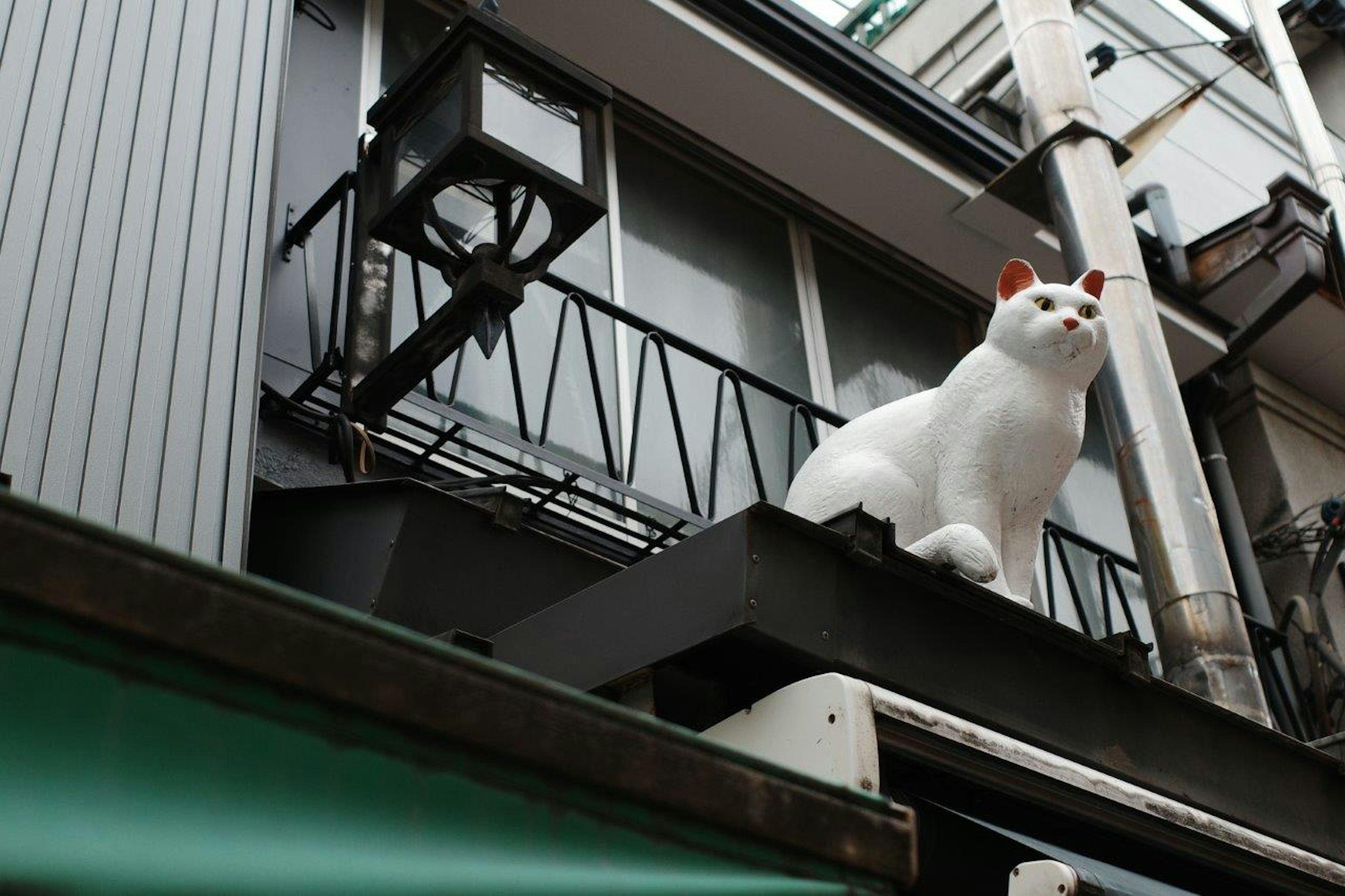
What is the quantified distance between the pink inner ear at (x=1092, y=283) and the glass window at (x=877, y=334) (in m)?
3.12

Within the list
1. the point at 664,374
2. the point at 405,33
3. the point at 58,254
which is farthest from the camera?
the point at 405,33

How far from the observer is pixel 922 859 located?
3.70 metres

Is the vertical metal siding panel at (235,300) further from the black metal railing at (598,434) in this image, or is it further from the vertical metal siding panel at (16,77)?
the vertical metal siding panel at (16,77)

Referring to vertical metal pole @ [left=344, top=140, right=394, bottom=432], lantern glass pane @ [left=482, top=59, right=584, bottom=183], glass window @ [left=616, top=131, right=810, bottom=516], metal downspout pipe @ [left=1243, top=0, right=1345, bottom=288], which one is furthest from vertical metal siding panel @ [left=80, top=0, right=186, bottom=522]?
metal downspout pipe @ [left=1243, top=0, right=1345, bottom=288]

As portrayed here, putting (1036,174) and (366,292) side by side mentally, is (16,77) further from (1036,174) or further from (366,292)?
(1036,174)

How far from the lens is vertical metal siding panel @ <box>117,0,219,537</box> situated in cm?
403

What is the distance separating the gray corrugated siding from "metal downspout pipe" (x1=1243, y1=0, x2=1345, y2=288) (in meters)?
6.30

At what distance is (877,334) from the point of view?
8438mm

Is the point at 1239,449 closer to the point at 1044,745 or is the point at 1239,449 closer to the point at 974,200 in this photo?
the point at 974,200

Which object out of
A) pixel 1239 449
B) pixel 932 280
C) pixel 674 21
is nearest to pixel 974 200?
pixel 932 280

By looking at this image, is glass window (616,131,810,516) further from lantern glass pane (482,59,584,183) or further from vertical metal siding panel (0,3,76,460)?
vertical metal siding panel (0,3,76,460)

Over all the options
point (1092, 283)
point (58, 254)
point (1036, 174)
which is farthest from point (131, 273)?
point (1036, 174)

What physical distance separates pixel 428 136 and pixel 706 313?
9.97ft

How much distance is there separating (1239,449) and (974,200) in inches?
107
